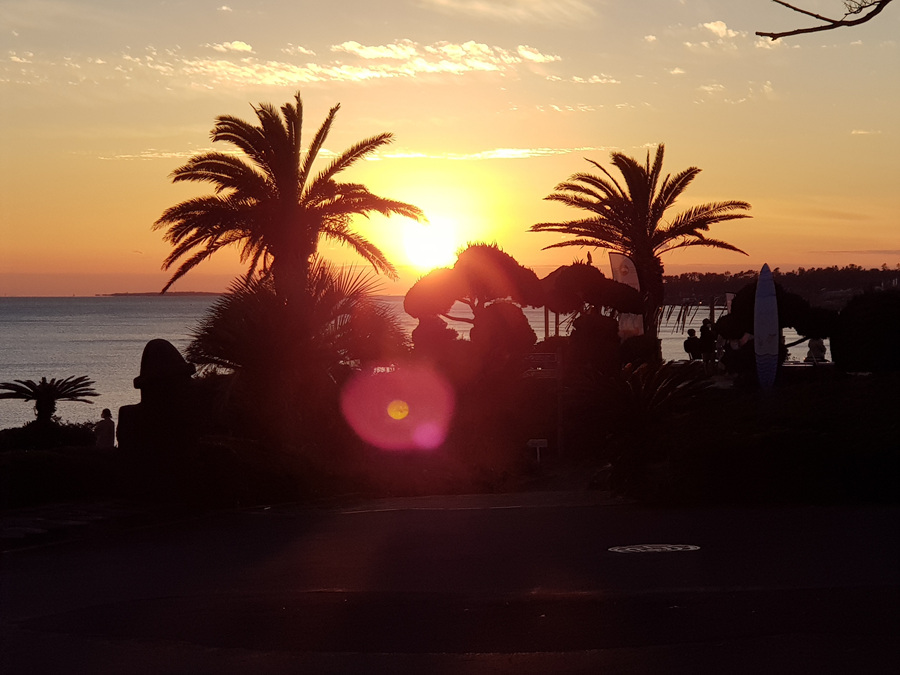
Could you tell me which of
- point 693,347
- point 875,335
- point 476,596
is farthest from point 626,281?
point 476,596

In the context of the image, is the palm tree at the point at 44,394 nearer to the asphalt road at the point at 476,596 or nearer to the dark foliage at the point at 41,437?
the dark foliage at the point at 41,437

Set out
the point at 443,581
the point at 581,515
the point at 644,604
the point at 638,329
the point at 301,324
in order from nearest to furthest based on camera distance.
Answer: the point at 644,604, the point at 443,581, the point at 581,515, the point at 301,324, the point at 638,329

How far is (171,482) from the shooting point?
13609 millimetres

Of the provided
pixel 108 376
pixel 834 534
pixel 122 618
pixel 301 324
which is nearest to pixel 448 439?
pixel 301 324

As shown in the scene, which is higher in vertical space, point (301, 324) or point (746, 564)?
point (301, 324)

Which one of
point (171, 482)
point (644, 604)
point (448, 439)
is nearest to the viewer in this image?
point (644, 604)

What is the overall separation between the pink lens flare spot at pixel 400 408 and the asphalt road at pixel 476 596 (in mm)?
8360

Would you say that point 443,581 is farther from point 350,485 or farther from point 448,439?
point 448,439

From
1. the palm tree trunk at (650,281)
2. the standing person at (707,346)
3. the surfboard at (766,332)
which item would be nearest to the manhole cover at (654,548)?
the surfboard at (766,332)

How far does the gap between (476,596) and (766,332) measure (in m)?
18.0

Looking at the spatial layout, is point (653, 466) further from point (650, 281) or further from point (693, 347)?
point (693, 347)

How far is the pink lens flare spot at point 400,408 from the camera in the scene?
2014 centimetres

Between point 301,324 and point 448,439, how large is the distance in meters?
7.47

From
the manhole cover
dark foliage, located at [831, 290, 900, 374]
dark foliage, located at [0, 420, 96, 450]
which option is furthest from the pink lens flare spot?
the manhole cover
